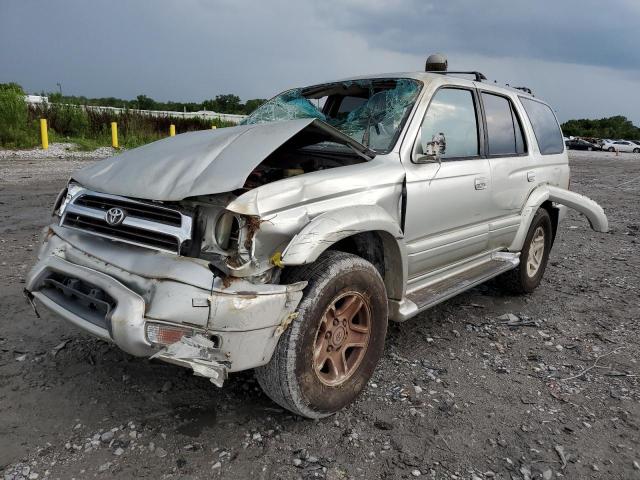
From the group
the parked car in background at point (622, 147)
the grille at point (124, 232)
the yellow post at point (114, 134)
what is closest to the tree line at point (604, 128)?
the parked car in background at point (622, 147)

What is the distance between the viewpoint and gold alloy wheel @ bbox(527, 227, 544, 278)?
4.74m

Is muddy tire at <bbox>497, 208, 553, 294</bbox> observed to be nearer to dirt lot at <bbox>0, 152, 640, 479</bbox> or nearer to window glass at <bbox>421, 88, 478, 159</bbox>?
dirt lot at <bbox>0, 152, 640, 479</bbox>

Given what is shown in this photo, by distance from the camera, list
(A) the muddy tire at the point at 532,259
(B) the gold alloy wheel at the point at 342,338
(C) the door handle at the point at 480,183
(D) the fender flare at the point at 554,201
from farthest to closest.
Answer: (A) the muddy tire at the point at 532,259
(D) the fender flare at the point at 554,201
(C) the door handle at the point at 480,183
(B) the gold alloy wheel at the point at 342,338

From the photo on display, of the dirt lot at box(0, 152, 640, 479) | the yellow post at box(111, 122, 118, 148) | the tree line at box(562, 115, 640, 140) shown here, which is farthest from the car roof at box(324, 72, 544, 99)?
the tree line at box(562, 115, 640, 140)

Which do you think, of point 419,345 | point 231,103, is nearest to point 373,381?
point 419,345

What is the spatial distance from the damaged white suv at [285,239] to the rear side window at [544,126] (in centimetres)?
118

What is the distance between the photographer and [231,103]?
5491cm

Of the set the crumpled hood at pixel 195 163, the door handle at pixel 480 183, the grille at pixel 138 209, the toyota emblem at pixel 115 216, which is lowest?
the toyota emblem at pixel 115 216

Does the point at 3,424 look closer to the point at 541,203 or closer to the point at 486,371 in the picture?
the point at 486,371

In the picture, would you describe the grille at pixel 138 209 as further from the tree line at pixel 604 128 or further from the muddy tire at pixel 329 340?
the tree line at pixel 604 128

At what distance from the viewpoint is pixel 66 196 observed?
112 inches

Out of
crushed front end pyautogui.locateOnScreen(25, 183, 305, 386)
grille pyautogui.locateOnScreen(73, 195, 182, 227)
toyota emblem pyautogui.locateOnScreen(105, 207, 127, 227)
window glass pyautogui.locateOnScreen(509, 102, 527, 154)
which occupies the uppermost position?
window glass pyautogui.locateOnScreen(509, 102, 527, 154)

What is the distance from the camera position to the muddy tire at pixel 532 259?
180 inches

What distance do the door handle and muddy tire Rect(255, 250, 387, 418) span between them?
1398 millimetres
